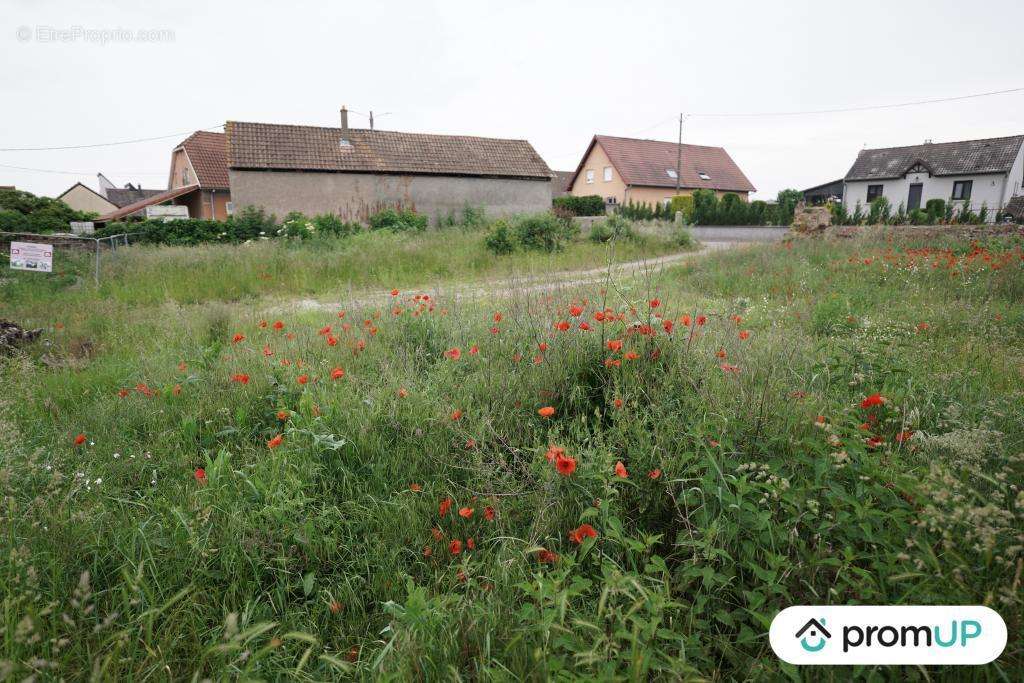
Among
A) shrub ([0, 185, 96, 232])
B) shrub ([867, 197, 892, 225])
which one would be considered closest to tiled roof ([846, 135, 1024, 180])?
shrub ([867, 197, 892, 225])

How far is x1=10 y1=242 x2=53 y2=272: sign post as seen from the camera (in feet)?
27.7

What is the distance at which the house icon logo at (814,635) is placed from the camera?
5.25ft

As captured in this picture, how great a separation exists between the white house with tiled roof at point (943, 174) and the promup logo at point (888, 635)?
40566 millimetres

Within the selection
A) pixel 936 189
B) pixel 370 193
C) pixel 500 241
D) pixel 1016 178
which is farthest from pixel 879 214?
pixel 1016 178

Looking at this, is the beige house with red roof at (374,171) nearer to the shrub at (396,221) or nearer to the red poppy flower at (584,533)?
the shrub at (396,221)

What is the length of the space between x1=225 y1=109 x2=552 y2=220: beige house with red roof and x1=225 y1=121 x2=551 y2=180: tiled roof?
44mm

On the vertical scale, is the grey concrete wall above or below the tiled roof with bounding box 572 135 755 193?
below

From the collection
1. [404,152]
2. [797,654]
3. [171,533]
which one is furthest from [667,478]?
[404,152]

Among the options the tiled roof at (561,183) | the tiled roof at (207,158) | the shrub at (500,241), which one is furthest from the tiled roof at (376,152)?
the tiled roof at (561,183)

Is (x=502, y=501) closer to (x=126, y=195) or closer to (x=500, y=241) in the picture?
(x=500, y=241)

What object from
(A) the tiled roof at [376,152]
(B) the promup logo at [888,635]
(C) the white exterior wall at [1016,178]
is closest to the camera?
(B) the promup logo at [888,635]

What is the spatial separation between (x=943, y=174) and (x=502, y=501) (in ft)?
166

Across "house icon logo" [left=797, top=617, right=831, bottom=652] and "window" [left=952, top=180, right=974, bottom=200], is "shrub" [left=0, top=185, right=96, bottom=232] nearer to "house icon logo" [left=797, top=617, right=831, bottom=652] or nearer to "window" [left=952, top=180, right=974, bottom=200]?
"house icon logo" [left=797, top=617, right=831, bottom=652]

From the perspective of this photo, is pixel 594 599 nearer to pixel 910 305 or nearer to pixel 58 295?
pixel 910 305
